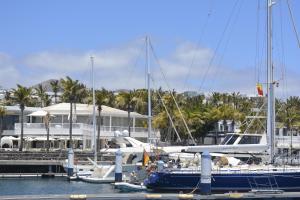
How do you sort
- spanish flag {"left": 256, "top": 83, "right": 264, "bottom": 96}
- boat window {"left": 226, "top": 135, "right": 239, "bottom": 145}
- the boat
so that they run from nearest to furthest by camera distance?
1. spanish flag {"left": 256, "top": 83, "right": 264, "bottom": 96}
2. the boat
3. boat window {"left": 226, "top": 135, "right": 239, "bottom": 145}

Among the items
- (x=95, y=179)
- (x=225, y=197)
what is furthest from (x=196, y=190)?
(x=95, y=179)

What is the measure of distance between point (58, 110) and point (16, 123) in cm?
636

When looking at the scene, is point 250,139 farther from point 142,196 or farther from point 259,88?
point 142,196

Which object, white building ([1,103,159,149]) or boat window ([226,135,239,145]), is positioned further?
white building ([1,103,159,149])

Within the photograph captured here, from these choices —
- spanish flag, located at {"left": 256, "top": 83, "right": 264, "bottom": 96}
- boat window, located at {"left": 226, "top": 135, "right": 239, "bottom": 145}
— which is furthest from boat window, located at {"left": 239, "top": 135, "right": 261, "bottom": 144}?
spanish flag, located at {"left": 256, "top": 83, "right": 264, "bottom": 96}

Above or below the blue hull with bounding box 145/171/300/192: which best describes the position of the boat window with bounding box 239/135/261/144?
above

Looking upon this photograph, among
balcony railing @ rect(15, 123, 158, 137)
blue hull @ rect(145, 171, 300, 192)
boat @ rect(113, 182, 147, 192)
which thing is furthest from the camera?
balcony railing @ rect(15, 123, 158, 137)

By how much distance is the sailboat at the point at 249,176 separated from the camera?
41.2m

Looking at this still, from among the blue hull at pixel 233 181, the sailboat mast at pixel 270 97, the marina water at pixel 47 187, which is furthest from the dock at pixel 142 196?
the marina water at pixel 47 187

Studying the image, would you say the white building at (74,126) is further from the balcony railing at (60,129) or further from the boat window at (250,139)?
the boat window at (250,139)

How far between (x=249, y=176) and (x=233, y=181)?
3.71ft

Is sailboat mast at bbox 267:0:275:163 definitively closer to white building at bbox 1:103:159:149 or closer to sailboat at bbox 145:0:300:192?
sailboat at bbox 145:0:300:192

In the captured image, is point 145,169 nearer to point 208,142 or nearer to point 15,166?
point 15,166

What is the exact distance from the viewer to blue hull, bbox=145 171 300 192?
41.2 meters
